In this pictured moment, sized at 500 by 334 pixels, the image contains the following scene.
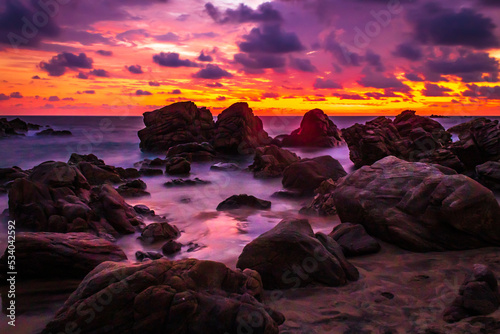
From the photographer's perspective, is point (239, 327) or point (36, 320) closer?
point (239, 327)

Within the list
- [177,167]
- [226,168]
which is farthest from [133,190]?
[226,168]

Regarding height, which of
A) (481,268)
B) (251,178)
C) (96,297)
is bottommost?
(251,178)

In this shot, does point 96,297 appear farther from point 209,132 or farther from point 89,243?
point 209,132

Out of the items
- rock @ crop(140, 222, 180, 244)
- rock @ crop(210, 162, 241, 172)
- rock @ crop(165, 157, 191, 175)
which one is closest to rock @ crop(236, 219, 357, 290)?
rock @ crop(140, 222, 180, 244)

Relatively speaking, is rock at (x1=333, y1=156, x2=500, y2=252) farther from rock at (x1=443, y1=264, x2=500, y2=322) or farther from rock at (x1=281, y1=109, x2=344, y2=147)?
rock at (x1=281, y1=109, x2=344, y2=147)

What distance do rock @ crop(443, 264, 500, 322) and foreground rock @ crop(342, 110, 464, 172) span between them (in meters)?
13.6

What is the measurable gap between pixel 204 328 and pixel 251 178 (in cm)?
2028

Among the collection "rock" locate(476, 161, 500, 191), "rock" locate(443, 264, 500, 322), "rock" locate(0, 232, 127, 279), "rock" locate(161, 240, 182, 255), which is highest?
"rock" locate(476, 161, 500, 191)

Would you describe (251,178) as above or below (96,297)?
below

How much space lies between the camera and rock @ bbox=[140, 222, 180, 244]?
10925mm

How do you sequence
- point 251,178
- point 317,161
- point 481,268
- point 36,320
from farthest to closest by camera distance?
point 251,178, point 317,161, point 36,320, point 481,268

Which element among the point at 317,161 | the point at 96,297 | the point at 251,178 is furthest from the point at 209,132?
the point at 96,297

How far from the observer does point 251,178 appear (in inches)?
989

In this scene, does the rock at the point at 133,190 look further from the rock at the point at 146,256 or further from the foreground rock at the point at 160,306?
the foreground rock at the point at 160,306
